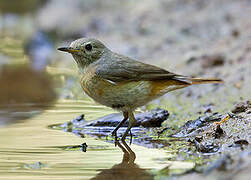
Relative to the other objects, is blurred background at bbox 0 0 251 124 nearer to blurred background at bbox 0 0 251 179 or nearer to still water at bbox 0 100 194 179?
blurred background at bbox 0 0 251 179

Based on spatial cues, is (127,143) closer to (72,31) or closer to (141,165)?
(141,165)

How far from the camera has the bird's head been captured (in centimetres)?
516

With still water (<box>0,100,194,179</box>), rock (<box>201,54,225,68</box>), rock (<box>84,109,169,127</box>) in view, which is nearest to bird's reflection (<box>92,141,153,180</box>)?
still water (<box>0,100,194,179</box>)

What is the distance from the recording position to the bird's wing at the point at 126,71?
495 centimetres

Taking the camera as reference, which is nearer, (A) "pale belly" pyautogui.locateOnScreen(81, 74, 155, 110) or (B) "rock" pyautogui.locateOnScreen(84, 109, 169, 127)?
(A) "pale belly" pyautogui.locateOnScreen(81, 74, 155, 110)

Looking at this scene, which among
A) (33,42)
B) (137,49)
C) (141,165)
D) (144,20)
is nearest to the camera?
(141,165)

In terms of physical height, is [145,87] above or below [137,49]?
below

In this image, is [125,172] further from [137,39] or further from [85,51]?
[137,39]

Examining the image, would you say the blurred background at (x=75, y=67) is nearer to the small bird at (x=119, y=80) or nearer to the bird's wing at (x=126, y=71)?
the small bird at (x=119, y=80)

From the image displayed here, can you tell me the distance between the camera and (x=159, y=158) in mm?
3928

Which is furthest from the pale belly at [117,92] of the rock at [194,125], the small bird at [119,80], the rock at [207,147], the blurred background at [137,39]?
the blurred background at [137,39]

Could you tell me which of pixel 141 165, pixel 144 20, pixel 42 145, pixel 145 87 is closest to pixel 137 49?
pixel 144 20

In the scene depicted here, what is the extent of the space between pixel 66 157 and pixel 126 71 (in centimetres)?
137

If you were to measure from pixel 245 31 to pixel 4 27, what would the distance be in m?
8.14
